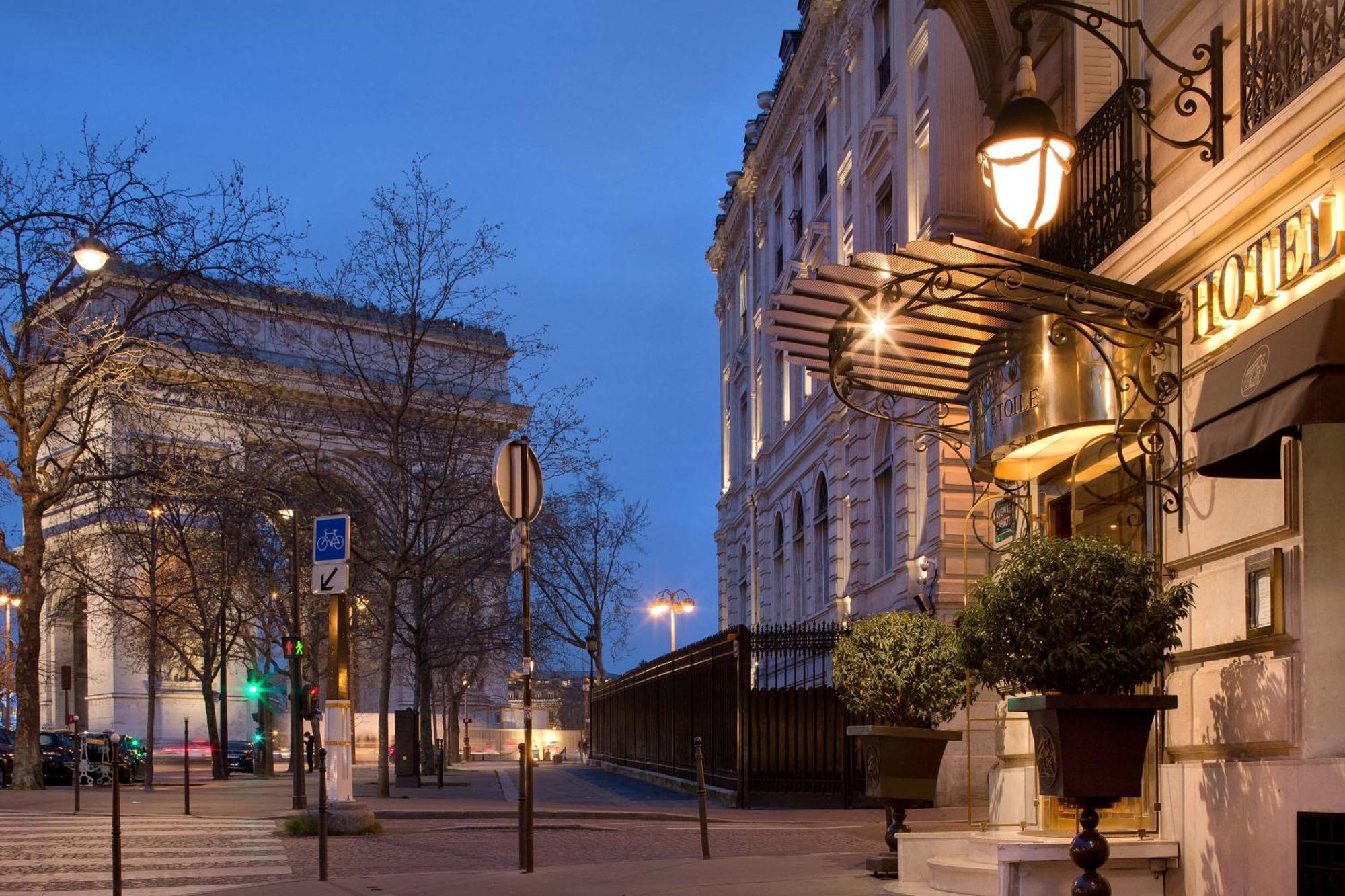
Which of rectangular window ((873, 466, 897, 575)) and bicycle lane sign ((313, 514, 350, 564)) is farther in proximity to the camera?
rectangular window ((873, 466, 897, 575))

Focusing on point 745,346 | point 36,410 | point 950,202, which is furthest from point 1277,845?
point 745,346

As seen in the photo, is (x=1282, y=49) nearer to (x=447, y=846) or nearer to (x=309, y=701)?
(x=447, y=846)

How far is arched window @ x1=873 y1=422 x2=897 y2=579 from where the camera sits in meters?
27.8

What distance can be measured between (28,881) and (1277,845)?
34.3 feet

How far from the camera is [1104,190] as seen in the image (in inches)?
440

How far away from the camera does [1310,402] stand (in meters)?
6.75

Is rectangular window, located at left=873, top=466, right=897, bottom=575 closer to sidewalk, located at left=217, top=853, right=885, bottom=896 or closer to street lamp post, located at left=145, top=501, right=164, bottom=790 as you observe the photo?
street lamp post, located at left=145, top=501, right=164, bottom=790

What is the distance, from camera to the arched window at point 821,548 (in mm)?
33500

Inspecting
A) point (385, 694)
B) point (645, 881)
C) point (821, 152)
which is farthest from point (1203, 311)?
point (821, 152)

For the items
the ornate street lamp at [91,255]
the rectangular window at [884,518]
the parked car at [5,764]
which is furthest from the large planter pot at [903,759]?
the parked car at [5,764]

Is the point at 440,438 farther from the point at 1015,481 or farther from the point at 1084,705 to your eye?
the point at 1084,705

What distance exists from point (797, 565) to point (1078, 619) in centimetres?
3018

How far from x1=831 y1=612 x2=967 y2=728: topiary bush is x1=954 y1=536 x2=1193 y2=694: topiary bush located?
326 cm

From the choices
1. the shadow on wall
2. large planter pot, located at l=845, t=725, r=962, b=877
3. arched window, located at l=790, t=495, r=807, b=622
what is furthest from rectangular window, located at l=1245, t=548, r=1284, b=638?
arched window, located at l=790, t=495, r=807, b=622
